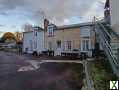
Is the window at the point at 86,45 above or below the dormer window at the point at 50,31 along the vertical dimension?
below

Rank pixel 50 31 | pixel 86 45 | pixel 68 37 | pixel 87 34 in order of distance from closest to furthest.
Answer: pixel 87 34 < pixel 86 45 < pixel 68 37 < pixel 50 31

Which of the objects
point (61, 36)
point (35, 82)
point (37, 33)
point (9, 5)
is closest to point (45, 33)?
point (37, 33)

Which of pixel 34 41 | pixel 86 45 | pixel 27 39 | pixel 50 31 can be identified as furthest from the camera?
pixel 27 39

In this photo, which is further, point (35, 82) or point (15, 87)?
point (35, 82)

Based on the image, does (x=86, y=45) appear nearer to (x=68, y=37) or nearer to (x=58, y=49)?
(x=68, y=37)

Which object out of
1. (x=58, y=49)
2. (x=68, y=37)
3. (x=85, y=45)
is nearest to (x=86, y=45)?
(x=85, y=45)

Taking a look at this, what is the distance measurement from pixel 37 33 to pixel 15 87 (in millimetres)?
26012

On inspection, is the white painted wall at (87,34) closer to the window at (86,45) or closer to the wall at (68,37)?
the window at (86,45)

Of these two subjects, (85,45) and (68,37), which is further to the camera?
(68,37)

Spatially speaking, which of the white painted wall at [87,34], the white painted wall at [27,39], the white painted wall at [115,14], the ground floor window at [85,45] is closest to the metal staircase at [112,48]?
the white painted wall at [115,14]

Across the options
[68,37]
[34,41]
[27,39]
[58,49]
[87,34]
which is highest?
[87,34]

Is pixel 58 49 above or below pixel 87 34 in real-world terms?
below

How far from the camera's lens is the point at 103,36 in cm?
1310

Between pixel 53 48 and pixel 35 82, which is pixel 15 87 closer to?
pixel 35 82
